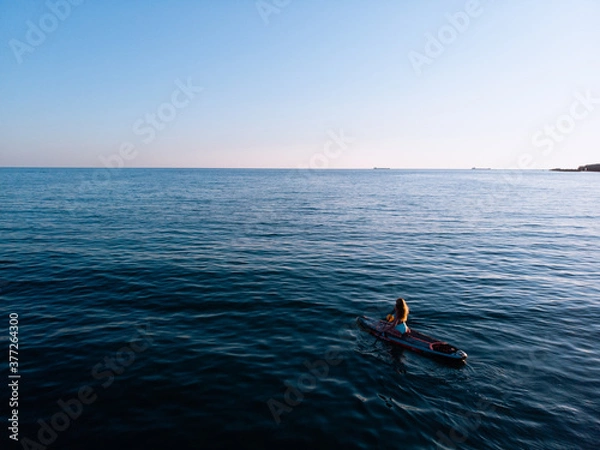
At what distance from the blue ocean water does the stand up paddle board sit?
40 cm

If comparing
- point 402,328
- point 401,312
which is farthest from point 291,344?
point 401,312

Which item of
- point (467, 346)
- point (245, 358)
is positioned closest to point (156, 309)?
point (245, 358)

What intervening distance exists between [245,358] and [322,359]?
128 inches

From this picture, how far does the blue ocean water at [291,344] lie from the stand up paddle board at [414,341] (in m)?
0.40

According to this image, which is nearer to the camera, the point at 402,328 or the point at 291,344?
the point at 291,344

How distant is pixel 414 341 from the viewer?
49.5 ft

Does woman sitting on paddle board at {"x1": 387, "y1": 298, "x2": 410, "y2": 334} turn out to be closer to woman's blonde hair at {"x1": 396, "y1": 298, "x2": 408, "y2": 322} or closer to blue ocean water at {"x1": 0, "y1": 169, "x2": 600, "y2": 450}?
woman's blonde hair at {"x1": 396, "y1": 298, "x2": 408, "y2": 322}

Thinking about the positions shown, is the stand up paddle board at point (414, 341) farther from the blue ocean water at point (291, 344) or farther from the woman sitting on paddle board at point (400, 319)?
the blue ocean water at point (291, 344)

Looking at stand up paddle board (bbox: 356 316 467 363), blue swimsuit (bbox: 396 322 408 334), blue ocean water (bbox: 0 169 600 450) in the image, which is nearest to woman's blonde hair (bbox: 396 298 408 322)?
blue swimsuit (bbox: 396 322 408 334)

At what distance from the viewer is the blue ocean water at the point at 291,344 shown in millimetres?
A: 10570

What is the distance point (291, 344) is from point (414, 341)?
18.2ft

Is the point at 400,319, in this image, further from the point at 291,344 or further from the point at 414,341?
the point at 291,344

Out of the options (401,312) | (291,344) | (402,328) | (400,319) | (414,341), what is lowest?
(291,344)

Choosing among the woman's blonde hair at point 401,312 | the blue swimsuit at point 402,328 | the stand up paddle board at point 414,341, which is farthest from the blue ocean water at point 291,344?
the woman's blonde hair at point 401,312
